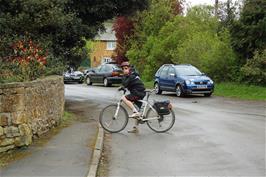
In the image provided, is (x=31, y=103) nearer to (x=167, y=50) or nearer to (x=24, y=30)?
(x=24, y=30)

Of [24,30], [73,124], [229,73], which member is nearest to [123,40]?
[229,73]

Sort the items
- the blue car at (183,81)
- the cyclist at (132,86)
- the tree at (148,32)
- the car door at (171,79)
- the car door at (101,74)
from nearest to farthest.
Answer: the cyclist at (132,86), the blue car at (183,81), the car door at (171,79), the car door at (101,74), the tree at (148,32)

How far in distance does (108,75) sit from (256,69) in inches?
572

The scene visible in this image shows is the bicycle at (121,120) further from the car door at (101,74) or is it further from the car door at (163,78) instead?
the car door at (101,74)

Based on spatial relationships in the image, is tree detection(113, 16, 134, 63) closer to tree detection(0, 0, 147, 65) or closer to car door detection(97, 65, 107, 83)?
car door detection(97, 65, 107, 83)

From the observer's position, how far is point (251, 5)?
2773 cm

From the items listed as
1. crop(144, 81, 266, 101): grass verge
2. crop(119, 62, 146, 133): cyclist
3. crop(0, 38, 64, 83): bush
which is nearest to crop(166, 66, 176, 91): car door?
crop(144, 81, 266, 101): grass verge

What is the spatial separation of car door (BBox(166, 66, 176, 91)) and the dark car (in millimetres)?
10330

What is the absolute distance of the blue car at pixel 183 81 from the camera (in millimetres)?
26234

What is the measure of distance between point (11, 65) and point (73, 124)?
2516 millimetres

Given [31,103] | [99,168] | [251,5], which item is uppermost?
[251,5]

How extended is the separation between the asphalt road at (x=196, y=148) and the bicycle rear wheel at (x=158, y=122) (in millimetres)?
173

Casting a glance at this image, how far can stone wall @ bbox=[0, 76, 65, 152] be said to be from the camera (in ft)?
34.5

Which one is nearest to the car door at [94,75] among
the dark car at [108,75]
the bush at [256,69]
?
the dark car at [108,75]
